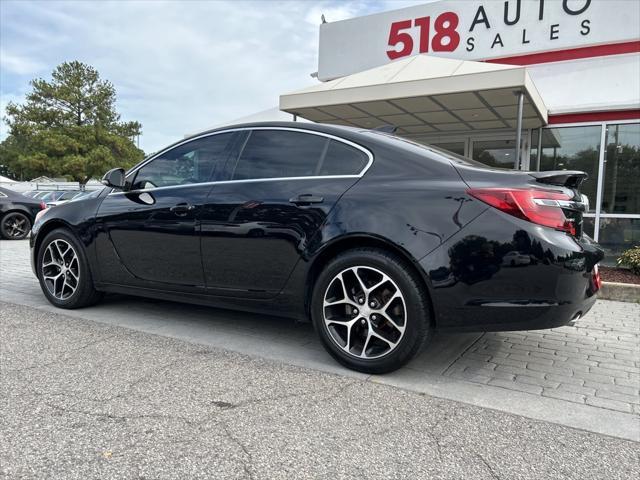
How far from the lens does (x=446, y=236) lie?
9.53 feet

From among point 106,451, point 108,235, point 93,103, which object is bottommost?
point 106,451

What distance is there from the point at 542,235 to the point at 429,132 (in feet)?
29.0

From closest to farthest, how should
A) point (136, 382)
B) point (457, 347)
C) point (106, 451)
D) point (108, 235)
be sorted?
Result: 1. point (106, 451)
2. point (136, 382)
3. point (457, 347)
4. point (108, 235)

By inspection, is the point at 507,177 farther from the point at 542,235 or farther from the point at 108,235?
the point at 108,235

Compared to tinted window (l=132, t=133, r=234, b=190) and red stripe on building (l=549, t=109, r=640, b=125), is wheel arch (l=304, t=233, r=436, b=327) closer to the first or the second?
tinted window (l=132, t=133, r=234, b=190)

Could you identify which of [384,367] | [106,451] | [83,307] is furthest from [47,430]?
[83,307]

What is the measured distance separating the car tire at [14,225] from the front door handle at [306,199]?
38.3 feet

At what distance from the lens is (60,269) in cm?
473

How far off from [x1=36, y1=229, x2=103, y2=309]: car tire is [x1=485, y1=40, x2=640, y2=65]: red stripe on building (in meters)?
9.89

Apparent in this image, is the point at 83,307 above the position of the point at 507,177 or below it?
below

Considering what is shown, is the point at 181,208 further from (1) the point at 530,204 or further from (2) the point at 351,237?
(1) the point at 530,204

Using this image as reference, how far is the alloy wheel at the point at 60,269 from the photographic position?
464 centimetres

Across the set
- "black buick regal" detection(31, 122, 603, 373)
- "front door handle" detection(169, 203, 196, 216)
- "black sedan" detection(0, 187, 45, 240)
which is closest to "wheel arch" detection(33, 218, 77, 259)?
"black buick regal" detection(31, 122, 603, 373)

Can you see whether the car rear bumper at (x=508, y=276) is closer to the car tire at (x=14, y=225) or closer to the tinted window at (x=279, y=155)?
the tinted window at (x=279, y=155)
